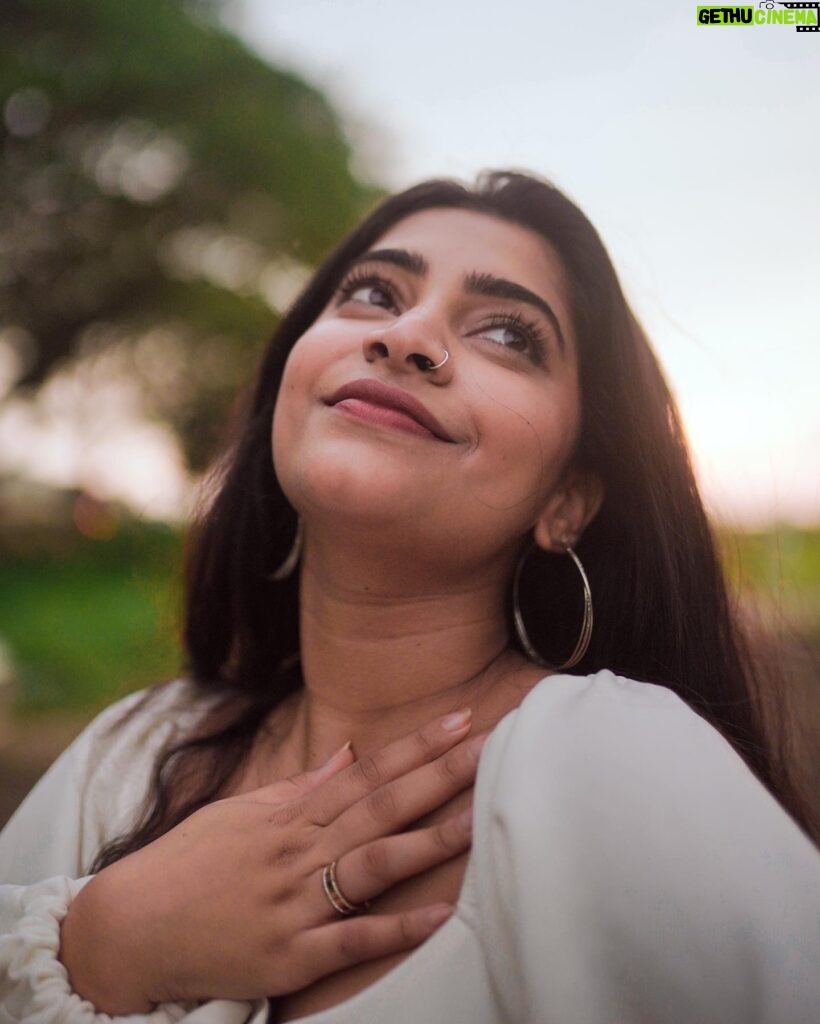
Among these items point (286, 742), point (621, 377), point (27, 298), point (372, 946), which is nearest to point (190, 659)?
point (286, 742)

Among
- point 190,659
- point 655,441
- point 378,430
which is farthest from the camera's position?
point 190,659

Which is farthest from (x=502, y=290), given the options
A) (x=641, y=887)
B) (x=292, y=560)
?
(x=641, y=887)

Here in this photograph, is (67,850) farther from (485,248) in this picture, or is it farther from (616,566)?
(485,248)

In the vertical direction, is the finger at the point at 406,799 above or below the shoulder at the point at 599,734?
below

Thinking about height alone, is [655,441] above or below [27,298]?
below

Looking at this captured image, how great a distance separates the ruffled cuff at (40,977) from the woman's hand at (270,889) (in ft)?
0.07

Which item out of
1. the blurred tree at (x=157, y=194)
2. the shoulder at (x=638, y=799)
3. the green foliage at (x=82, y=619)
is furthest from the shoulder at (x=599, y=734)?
the blurred tree at (x=157, y=194)

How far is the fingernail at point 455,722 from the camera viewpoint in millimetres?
1237

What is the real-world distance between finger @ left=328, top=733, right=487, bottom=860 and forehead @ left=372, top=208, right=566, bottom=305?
861 mm

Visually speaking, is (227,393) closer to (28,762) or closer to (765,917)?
(28,762)

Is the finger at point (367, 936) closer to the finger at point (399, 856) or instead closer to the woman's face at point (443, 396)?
the finger at point (399, 856)

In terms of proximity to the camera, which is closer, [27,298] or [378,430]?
[378,430]

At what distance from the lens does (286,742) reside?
5.54 ft

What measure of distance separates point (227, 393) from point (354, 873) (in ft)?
26.8
